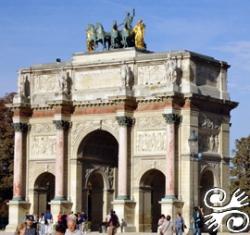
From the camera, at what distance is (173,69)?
2168 inches

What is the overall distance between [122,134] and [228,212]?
12.6 metres

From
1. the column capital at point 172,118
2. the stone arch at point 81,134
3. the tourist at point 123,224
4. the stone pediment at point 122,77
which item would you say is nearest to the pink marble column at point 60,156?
the stone arch at point 81,134

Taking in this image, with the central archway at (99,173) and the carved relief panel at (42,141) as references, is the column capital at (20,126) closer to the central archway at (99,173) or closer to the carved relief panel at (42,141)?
the carved relief panel at (42,141)

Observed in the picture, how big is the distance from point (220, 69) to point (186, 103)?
16.3ft

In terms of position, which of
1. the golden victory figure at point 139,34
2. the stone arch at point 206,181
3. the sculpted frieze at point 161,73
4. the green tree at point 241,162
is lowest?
the stone arch at point 206,181

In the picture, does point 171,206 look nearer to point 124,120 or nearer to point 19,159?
point 124,120

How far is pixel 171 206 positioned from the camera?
5369 centimetres

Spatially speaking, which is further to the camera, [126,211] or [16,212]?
[16,212]

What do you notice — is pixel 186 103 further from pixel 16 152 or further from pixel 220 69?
pixel 16 152

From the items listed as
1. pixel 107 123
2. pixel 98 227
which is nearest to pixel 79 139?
pixel 107 123

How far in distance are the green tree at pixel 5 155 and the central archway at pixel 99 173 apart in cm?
1139


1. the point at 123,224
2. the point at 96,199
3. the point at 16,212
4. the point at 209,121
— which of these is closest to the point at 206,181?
the point at 209,121

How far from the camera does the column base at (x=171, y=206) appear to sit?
53719 mm

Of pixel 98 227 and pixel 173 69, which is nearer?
pixel 173 69
